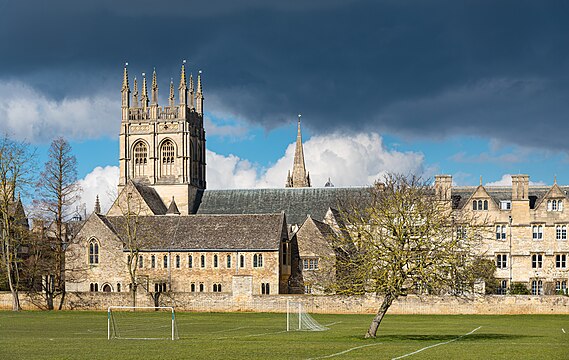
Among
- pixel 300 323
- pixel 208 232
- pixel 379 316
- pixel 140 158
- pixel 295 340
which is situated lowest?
pixel 300 323

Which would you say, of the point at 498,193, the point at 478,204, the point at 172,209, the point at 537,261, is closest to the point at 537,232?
the point at 537,261

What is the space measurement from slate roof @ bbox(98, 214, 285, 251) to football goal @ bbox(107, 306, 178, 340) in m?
14.7

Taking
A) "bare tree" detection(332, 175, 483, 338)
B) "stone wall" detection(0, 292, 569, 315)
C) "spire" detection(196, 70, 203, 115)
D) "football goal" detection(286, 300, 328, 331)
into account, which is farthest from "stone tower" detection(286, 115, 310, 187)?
"bare tree" detection(332, 175, 483, 338)

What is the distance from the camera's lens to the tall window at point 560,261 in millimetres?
84062

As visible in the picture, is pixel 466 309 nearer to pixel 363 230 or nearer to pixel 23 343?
pixel 363 230

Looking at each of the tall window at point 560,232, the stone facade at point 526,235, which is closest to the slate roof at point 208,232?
the stone facade at point 526,235

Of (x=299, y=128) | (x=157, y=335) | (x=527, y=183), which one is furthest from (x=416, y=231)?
(x=299, y=128)

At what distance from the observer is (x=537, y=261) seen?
84625 mm

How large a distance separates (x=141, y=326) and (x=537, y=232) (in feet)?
159

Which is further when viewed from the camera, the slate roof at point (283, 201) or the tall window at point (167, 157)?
the tall window at point (167, 157)

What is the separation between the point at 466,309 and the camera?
202ft

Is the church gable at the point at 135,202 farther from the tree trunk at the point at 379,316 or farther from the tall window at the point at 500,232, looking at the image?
the tree trunk at the point at 379,316

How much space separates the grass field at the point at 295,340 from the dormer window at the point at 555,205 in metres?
30.1

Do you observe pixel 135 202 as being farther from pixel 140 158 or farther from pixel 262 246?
pixel 262 246
